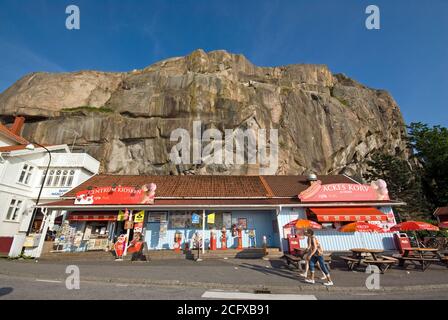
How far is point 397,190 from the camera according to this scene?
25.4m

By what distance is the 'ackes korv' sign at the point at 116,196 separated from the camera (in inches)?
560

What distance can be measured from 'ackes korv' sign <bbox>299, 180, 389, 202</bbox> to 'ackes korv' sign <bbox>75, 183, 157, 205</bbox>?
10.6 meters

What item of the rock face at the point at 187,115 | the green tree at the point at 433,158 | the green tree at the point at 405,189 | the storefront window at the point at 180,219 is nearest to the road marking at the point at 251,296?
the storefront window at the point at 180,219

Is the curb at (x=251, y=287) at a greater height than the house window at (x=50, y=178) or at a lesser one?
lesser

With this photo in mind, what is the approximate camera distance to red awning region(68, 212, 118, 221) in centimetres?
1433

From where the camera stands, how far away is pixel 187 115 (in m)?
30.9

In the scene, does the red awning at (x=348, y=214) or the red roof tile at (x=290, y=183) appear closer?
the red awning at (x=348, y=214)

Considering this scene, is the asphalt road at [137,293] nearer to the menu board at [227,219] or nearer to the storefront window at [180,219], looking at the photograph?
the storefront window at [180,219]

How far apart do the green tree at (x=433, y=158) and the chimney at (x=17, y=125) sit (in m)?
55.8

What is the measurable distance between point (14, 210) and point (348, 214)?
88.9ft

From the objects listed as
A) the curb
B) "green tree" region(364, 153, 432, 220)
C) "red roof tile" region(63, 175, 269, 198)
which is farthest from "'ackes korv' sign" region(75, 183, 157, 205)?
"green tree" region(364, 153, 432, 220)

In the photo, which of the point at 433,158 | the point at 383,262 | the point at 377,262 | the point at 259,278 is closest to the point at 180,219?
the point at 259,278

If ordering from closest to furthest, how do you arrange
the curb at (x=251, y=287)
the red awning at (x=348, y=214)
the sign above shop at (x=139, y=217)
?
the curb at (x=251, y=287), the red awning at (x=348, y=214), the sign above shop at (x=139, y=217)
